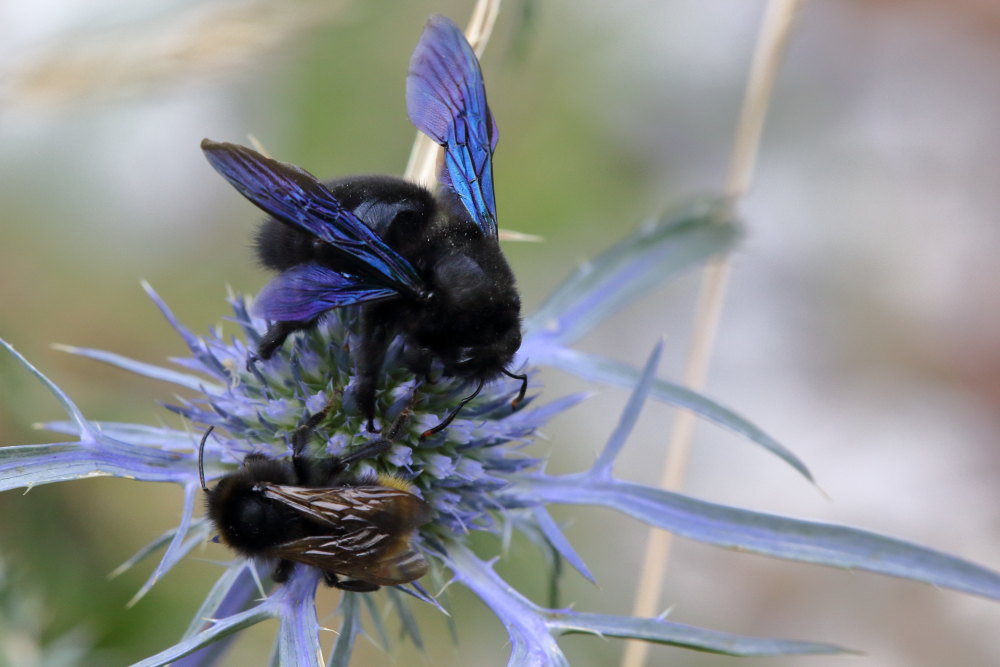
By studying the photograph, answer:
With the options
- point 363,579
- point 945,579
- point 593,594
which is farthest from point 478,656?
point 945,579

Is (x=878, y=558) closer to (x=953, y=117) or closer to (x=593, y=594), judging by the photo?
(x=593, y=594)

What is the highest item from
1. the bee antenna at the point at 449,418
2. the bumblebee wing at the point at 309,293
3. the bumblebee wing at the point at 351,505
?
the bumblebee wing at the point at 309,293

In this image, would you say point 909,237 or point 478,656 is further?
point 909,237

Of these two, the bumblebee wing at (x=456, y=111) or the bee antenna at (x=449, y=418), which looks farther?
the bumblebee wing at (x=456, y=111)

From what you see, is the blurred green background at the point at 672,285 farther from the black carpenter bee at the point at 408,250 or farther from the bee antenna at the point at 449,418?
the black carpenter bee at the point at 408,250

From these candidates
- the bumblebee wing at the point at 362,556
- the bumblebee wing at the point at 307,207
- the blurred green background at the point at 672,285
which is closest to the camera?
the bumblebee wing at the point at 307,207

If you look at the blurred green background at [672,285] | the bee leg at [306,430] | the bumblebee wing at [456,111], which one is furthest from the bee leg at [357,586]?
the blurred green background at [672,285]
